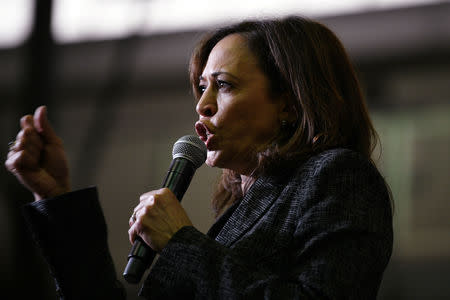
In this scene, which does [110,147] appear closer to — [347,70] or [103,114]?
[103,114]

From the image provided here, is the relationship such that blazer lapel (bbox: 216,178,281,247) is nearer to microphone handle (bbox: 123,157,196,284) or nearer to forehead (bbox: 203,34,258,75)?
microphone handle (bbox: 123,157,196,284)

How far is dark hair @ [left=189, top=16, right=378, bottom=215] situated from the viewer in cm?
119

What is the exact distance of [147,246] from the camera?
0.98 metres

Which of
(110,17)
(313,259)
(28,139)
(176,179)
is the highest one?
(110,17)

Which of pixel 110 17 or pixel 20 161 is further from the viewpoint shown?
pixel 110 17

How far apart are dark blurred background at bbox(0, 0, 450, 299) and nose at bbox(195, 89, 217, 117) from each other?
1.60 m

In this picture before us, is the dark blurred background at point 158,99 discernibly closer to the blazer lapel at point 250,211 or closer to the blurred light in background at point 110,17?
the blurred light in background at point 110,17

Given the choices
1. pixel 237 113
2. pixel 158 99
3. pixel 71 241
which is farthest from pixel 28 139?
pixel 158 99

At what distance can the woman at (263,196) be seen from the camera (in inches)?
36.9

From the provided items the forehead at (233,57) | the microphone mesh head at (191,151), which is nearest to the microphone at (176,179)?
the microphone mesh head at (191,151)

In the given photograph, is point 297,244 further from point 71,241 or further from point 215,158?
point 71,241

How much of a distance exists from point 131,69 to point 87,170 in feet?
2.16

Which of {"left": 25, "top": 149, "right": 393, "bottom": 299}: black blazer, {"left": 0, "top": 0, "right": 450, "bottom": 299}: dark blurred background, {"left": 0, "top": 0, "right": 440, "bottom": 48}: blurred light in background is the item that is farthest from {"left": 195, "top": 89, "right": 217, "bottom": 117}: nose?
{"left": 0, "top": 0, "right": 440, "bottom": 48}: blurred light in background

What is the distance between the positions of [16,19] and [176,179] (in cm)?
266
